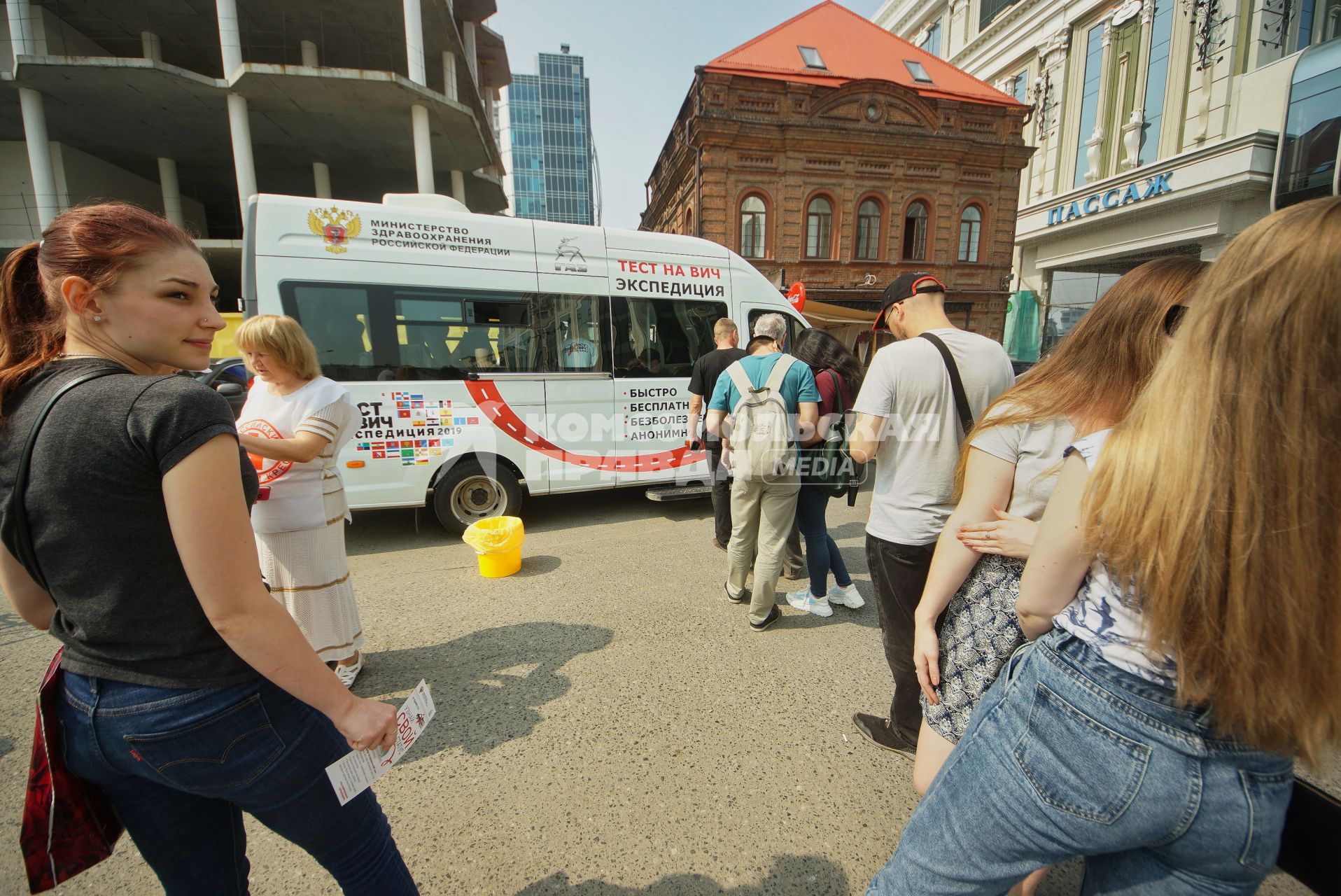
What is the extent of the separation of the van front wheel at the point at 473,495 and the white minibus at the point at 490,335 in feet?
0.05

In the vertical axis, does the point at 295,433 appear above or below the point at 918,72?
below

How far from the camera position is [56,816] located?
1080 mm

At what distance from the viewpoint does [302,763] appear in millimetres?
1098

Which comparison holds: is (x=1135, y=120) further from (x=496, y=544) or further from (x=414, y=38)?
(x=496, y=544)

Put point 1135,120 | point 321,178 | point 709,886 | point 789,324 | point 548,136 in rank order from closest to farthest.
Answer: point 709,886 < point 789,324 < point 321,178 < point 1135,120 < point 548,136

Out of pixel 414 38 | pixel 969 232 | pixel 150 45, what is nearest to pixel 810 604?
pixel 414 38

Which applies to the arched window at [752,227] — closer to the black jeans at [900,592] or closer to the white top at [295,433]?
the white top at [295,433]

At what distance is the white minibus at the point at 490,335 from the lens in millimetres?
4480

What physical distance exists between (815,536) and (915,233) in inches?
876

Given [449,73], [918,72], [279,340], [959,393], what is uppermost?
[918,72]

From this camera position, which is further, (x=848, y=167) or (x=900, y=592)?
(x=848, y=167)

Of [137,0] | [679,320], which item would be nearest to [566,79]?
[137,0]

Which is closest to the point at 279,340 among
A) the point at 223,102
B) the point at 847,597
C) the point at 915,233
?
the point at 847,597

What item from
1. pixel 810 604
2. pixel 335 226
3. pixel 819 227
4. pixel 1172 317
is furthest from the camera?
pixel 819 227
